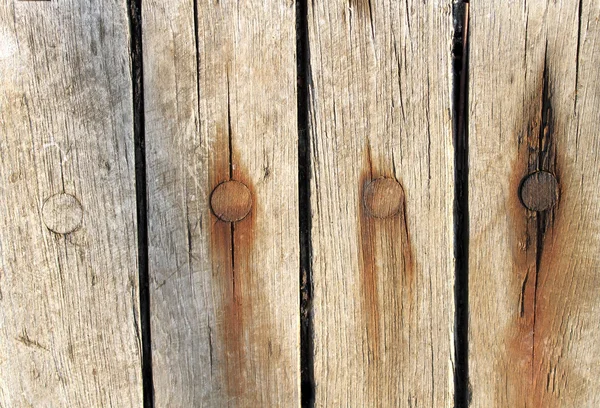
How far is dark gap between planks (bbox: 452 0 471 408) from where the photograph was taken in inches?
55.1

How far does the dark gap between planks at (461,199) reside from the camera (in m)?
1.40

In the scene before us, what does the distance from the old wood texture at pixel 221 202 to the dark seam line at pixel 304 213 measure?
0.03 metres

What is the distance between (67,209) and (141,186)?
0.18m

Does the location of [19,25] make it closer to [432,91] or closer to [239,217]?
[239,217]

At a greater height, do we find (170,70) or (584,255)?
(170,70)

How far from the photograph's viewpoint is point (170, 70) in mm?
1348

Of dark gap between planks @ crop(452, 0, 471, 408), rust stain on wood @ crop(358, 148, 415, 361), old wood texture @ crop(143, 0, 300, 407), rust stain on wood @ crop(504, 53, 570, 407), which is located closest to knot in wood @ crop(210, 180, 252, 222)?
old wood texture @ crop(143, 0, 300, 407)

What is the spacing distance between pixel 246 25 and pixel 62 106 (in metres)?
0.47

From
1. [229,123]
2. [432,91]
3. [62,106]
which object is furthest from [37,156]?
[432,91]

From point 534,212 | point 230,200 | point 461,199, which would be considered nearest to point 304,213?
point 230,200

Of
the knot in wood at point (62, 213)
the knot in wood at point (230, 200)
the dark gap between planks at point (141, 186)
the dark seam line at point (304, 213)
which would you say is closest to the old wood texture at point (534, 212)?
the dark seam line at point (304, 213)

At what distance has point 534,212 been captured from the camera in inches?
55.4

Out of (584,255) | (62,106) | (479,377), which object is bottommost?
(479,377)

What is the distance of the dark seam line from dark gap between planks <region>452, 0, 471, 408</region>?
368 millimetres
